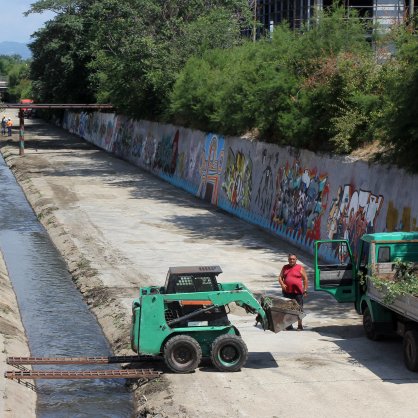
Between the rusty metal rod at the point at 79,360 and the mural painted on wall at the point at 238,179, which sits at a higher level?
the mural painted on wall at the point at 238,179

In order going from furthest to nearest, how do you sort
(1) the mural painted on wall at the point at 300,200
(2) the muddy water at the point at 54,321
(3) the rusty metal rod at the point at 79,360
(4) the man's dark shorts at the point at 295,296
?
(1) the mural painted on wall at the point at 300,200 → (4) the man's dark shorts at the point at 295,296 → (3) the rusty metal rod at the point at 79,360 → (2) the muddy water at the point at 54,321

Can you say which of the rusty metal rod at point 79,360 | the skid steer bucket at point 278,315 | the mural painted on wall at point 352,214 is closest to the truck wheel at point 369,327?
the skid steer bucket at point 278,315

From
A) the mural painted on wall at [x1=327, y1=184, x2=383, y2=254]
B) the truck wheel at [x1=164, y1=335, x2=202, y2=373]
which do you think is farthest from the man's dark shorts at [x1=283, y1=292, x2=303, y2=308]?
the mural painted on wall at [x1=327, y1=184, x2=383, y2=254]

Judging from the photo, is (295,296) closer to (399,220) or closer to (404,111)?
(399,220)

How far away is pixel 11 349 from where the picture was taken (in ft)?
61.2

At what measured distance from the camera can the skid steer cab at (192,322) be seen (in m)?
16.4

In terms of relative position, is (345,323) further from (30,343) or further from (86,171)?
(86,171)

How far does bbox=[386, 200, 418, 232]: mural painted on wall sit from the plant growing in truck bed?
5199 mm

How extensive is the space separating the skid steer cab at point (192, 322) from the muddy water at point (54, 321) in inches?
47.7

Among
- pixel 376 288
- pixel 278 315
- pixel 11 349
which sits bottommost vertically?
pixel 11 349

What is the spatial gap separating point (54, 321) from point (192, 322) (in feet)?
22.1

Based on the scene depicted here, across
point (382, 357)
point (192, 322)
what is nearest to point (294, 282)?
point (382, 357)

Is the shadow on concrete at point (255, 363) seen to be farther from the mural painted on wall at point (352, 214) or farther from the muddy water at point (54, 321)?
the mural painted on wall at point (352, 214)

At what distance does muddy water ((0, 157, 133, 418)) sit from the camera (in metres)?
16.5
